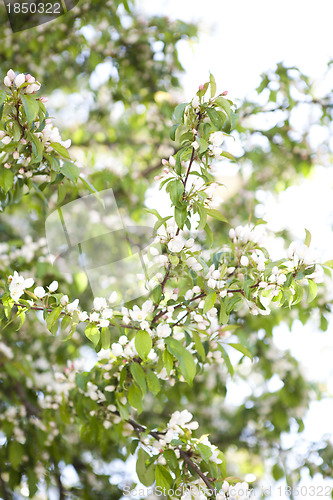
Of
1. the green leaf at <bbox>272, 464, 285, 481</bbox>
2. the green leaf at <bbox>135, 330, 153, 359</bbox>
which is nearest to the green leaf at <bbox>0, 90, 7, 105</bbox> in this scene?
the green leaf at <bbox>135, 330, 153, 359</bbox>

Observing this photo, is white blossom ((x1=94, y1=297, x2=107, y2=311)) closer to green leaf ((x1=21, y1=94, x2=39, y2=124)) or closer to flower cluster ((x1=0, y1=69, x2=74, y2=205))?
flower cluster ((x1=0, y1=69, x2=74, y2=205))

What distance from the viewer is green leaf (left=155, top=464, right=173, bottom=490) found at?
129 centimetres

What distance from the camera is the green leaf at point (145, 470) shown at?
4.50 feet

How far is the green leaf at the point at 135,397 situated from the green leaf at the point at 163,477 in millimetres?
179

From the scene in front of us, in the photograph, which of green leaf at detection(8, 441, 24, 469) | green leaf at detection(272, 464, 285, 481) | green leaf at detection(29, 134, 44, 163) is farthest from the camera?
green leaf at detection(272, 464, 285, 481)

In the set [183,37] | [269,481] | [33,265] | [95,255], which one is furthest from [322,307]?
[269,481]

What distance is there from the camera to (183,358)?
1227mm

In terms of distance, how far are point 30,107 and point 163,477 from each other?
1013 mm

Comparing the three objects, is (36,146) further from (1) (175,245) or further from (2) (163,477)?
(2) (163,477)

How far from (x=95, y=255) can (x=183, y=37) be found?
148 centimetres

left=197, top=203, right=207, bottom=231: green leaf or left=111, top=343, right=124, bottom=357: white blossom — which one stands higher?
left=197, top=203, right=207, bottom=231: green leaf

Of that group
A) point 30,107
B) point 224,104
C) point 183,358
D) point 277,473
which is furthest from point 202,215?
point 277,473

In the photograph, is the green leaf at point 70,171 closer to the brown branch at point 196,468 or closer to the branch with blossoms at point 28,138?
the branch with blossoms at point 28,138

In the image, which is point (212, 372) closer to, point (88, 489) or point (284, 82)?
point (88, 489)
